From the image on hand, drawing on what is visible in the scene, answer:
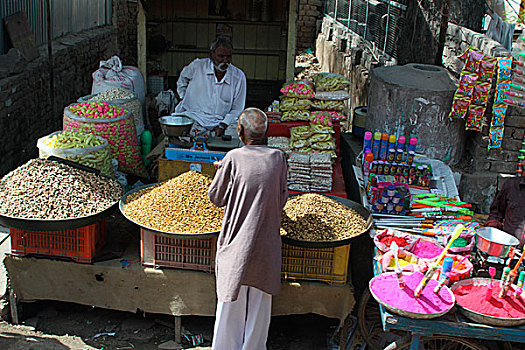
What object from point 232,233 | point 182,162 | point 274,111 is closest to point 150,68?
point 274,111

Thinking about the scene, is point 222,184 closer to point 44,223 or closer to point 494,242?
point 44,223

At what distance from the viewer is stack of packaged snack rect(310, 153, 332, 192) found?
4.83 m

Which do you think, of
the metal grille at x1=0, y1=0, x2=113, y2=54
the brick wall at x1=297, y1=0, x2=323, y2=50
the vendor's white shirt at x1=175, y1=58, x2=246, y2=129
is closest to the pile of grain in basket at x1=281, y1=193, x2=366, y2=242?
the vendor's white shirt at x1=175, y1=58, x2=246, y2=129

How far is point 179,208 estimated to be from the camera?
380 cm

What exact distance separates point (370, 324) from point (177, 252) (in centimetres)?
155

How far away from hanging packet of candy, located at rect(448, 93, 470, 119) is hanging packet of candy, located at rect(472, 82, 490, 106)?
79mm

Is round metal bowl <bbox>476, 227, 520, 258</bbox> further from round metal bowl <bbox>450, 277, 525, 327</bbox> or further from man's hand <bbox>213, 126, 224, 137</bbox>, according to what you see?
man's hand <bbox>213, 126, 224, 137</bbox>

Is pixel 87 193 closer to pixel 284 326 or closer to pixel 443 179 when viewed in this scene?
pixel 284 326

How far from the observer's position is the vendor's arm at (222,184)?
3.23 meters

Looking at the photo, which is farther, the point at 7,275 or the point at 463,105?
the point at 463,105

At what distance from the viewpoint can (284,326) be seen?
4.34 metres

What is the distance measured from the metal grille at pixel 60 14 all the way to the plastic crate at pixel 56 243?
11.7ft

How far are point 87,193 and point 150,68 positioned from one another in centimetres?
533

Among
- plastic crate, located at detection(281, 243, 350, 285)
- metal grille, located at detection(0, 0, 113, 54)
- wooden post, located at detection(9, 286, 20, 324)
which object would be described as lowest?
wooden post, located at detection(9, 286, 20, 324)
